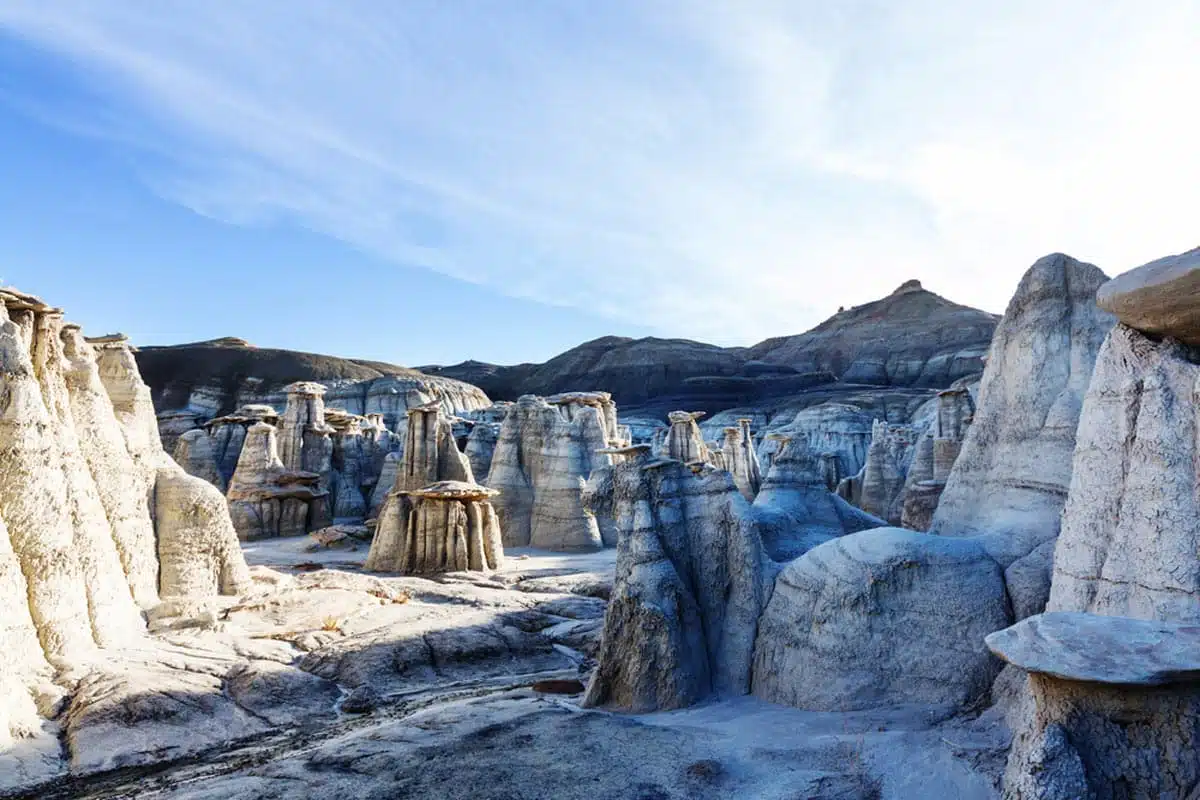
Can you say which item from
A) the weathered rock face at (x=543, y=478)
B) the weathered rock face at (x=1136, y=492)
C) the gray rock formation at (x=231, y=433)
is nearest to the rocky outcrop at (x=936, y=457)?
the weathered rock face at (x=543, y=478)

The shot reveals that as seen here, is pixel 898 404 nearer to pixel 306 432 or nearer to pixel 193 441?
pixel 306 432

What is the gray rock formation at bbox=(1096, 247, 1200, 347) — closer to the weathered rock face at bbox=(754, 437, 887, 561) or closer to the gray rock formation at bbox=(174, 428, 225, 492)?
the weathered rock face at bbox=(754, 437, 887, 561)

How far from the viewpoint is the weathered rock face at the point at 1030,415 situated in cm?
751

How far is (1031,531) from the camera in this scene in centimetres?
728

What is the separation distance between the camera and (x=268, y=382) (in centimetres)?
Result: 5841

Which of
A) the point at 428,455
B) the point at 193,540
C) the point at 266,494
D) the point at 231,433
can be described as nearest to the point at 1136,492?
the point at 193,540

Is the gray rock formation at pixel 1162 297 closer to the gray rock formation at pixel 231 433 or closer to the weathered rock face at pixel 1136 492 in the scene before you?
the weathered rock face at pixel 1136 492

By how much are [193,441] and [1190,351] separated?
85.6ft

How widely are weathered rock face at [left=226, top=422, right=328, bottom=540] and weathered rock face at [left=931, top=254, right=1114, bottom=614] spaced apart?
19.7 meters

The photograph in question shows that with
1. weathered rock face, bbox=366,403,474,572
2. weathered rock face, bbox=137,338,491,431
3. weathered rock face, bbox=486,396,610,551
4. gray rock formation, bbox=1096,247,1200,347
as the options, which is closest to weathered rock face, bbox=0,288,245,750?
gray rock formation, bbox=1096,247,1200,347

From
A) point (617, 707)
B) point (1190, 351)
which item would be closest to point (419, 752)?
point (617, 707)

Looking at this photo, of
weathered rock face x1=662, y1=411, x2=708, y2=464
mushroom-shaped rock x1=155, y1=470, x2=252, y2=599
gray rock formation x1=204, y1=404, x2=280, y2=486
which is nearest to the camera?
mushroom-shaped rock x1=155, y1=470, x2=252, y2=599

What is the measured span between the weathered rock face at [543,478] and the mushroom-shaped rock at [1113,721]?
16987mm

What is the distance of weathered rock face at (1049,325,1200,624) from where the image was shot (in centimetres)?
488
